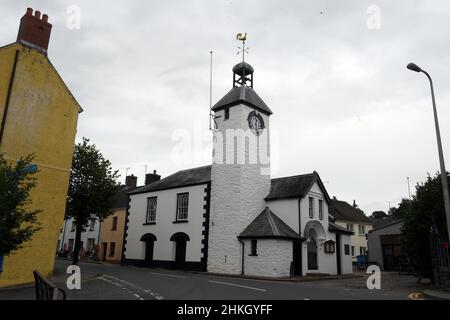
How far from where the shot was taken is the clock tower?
88.5ft

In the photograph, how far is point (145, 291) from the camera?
14188 millimetres

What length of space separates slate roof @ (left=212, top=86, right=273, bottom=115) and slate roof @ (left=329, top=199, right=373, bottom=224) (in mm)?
26816

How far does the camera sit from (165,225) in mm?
31250

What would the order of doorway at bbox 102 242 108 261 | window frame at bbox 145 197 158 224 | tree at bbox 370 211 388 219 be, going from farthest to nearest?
tree at bbox 370 211 388 219
doorway at bbox 102 242 108 261
window frame at bbox 145 197 158 224

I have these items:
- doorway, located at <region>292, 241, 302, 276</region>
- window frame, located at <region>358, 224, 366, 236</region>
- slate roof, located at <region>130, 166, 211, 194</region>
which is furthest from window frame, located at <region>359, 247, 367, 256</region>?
slate roof, located at <region>130, 166, 211, 194</region>

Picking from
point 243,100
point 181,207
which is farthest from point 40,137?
point 243,100

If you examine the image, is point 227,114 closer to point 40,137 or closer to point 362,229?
point 40,137

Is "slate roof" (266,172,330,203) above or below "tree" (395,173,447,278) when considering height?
above

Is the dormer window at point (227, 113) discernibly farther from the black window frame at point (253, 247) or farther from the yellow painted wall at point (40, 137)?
the yellow painted wall at point (40, 137)

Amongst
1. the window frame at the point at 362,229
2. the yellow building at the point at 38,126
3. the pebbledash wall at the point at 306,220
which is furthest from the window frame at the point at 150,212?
the window frame at the point at 362,229

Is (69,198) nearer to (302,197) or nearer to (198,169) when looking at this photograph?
(198,169)

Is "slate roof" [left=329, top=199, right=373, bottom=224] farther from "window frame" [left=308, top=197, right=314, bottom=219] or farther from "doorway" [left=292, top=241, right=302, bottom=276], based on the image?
"doorway" [left=292, top=241, right=302, bottom=276]

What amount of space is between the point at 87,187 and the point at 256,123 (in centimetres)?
1430

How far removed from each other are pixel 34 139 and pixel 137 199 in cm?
1760
